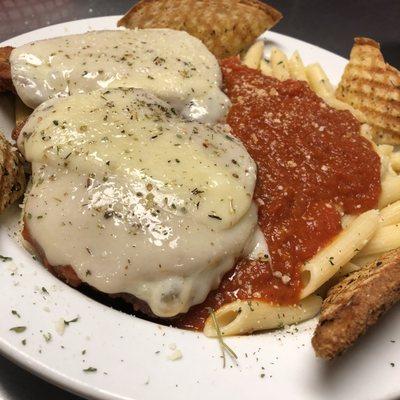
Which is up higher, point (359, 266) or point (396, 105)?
point (396, 105)

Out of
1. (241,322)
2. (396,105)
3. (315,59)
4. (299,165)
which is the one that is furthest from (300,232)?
(315,59)

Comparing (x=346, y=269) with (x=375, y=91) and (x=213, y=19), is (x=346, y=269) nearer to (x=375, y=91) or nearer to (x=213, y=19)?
(x=375, y=91)

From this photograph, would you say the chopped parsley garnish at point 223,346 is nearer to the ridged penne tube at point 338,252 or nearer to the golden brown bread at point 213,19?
the ridged penne tube at point 338,252

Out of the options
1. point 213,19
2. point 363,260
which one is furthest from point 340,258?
point 213,19

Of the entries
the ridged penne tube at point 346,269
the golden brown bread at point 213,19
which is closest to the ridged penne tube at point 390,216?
the ridged penne tube at point 346,269

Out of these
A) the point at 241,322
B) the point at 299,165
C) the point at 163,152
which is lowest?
the point at 241,322

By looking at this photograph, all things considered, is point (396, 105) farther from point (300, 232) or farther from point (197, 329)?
point (197, 329)
